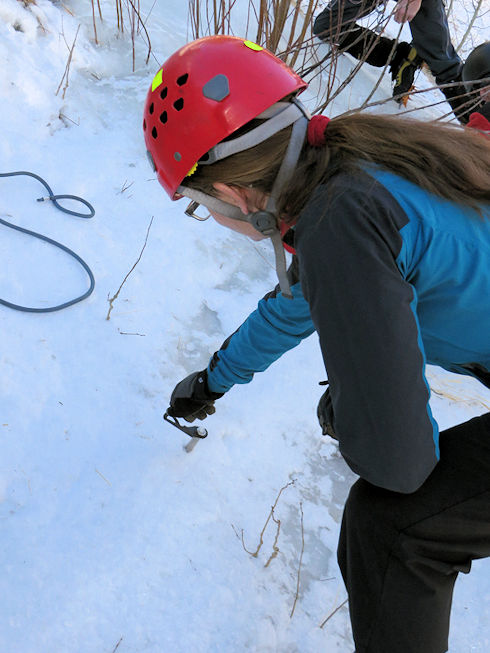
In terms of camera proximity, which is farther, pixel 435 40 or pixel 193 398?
pixel 435 40

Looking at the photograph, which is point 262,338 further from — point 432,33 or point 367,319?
point 432,33

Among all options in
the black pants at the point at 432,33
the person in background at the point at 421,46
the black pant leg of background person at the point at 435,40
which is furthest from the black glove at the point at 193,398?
the black pant leg of background person at the point at 435,40

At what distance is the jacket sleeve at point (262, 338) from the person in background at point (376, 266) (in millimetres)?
217

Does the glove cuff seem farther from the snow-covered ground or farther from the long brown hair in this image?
the long brown hair

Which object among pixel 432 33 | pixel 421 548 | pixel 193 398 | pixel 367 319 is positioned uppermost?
pixel 432 33

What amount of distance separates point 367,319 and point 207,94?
0.53 meters

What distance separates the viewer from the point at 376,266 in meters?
0.82

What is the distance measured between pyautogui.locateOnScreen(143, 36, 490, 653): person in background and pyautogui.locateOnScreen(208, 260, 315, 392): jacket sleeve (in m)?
0.22

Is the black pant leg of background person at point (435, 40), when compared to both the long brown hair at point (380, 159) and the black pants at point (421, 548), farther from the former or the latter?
the black pants at point (421, 548)

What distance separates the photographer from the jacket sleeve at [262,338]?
1350 mm

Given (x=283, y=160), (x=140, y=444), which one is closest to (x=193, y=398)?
(x=140, y=444)

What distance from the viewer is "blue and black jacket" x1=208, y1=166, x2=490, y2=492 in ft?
2.74

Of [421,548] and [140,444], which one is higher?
[421,548]

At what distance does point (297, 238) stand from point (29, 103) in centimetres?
209
